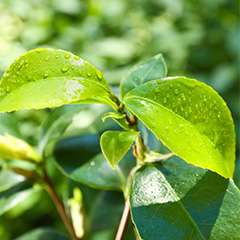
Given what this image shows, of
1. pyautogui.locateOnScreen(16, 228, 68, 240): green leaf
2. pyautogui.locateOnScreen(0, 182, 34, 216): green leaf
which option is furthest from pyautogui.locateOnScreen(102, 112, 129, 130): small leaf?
pyautogui.locateOnScreen(16, 228, 68, 240): green leaf

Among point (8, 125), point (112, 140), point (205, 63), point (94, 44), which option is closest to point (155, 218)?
point (112, 140)

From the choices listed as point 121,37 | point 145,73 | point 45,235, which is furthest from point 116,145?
point 121,37

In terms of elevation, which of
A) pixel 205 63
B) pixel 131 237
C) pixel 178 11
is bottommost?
pixel 205 63

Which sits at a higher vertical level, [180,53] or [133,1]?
[133,1]

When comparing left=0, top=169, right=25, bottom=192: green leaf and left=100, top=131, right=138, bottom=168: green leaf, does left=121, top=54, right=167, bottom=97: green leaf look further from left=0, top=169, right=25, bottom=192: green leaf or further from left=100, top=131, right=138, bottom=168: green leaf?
left=0, top=169, right=25, bottom=192: green leaf

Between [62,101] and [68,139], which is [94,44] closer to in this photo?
[68,139]

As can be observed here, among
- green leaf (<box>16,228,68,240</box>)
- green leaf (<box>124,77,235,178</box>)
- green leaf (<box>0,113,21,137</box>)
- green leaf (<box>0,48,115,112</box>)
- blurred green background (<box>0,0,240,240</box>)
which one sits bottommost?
blurred green background (<box>0,0,240,240</box>)
